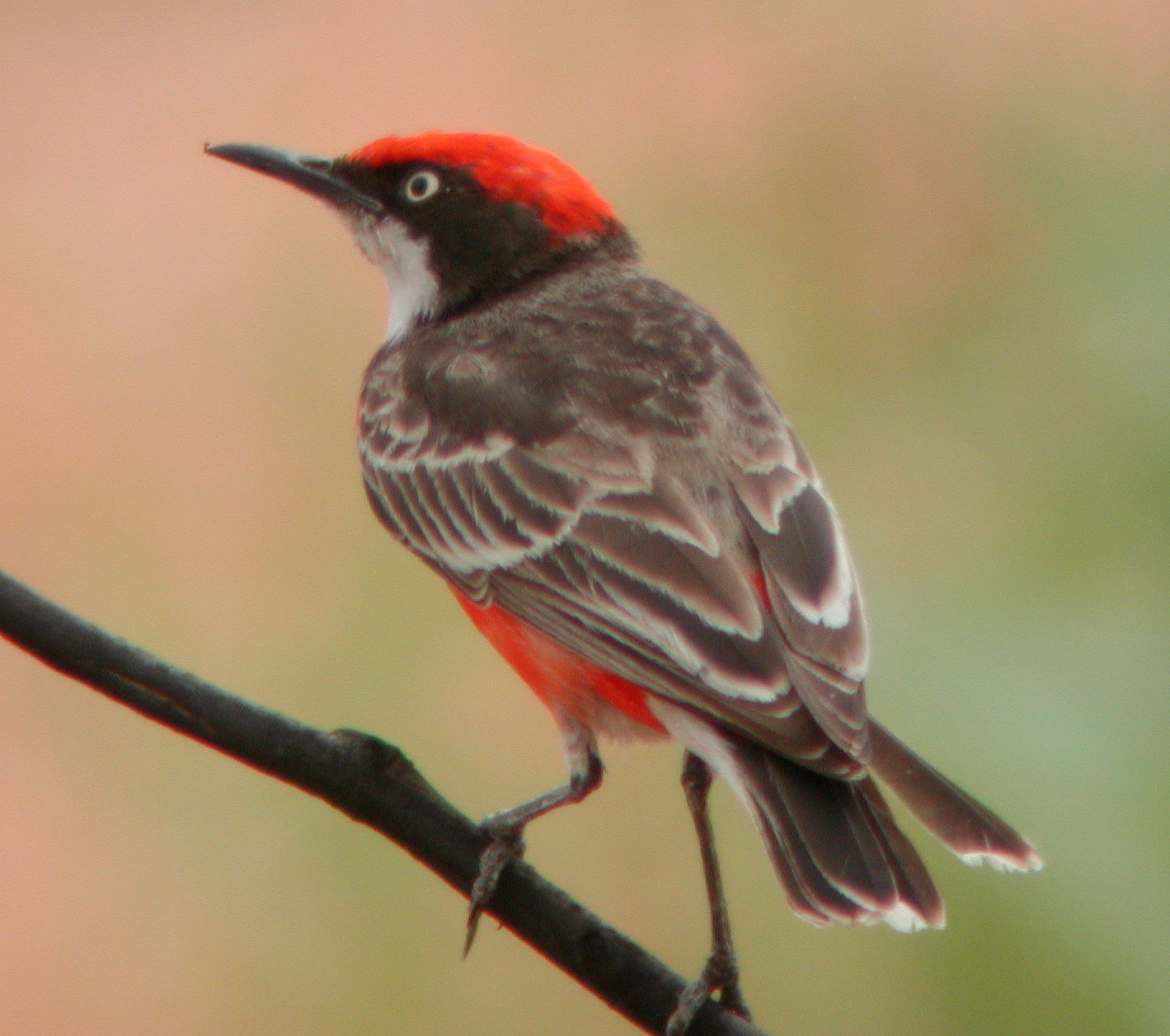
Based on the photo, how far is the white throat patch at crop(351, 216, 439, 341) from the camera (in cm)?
520

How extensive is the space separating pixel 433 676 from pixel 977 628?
68.1 inches

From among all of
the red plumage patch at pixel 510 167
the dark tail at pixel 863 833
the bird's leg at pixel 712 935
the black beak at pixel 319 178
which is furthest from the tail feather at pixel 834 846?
the black beak at pixel 319 178

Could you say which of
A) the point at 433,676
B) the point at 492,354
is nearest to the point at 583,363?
the point at 492,354

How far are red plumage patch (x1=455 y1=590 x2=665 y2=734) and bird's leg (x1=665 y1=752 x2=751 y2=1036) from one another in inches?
7.2

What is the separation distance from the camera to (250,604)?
5.76m

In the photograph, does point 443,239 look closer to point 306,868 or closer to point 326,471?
point 326,471

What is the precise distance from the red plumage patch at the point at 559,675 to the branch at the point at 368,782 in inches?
23.1

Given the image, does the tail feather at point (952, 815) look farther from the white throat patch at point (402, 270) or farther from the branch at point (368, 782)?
the white throat patch at point (402, 270)

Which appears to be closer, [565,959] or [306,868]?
[565,959]

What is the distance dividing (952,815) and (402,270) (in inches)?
97.8

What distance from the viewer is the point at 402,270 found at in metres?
5.29

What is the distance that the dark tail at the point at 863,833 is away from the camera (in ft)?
10.8

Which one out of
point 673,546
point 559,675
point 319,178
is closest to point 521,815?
point 559,675

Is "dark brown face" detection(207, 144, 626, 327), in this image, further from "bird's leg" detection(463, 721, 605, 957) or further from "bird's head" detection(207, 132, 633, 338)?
"bird's leg" detection(463, 721, 605, 957)
